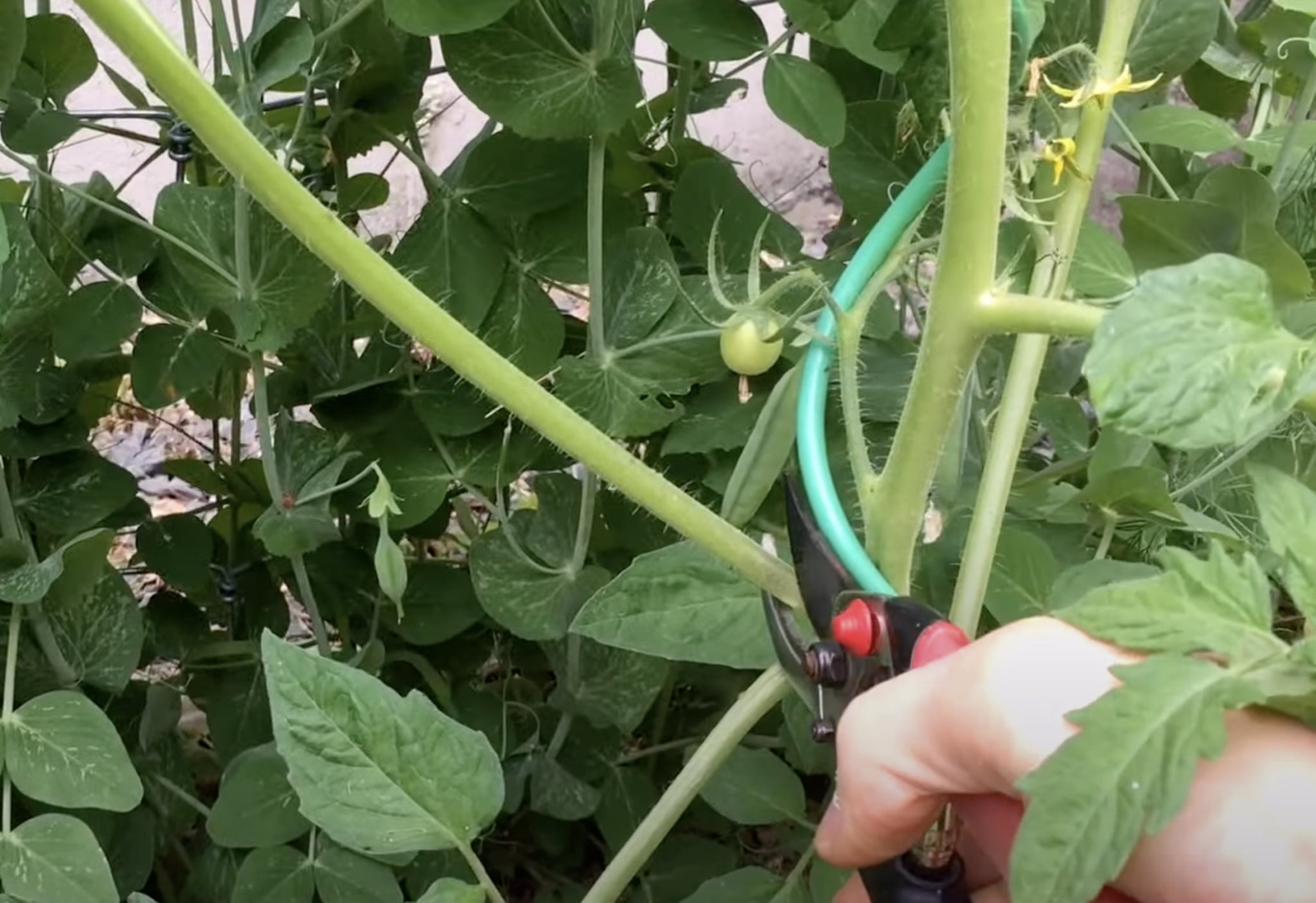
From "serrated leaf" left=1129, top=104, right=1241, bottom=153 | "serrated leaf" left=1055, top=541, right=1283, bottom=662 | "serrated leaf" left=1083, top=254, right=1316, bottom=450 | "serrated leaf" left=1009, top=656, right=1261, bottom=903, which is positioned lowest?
"serrated leaf" left=1009, top=656, right=1261, bottom=903

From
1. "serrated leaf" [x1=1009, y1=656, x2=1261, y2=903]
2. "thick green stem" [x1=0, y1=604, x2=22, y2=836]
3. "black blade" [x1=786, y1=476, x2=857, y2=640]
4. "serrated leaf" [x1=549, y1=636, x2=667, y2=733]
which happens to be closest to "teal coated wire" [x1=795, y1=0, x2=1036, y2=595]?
"black blade" [x1=786, y1=476, x2=857, y2=640]

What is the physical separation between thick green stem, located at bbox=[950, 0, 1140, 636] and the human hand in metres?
0.10

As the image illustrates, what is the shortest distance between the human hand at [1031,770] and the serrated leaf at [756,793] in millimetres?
229

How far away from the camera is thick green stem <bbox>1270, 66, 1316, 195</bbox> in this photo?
55 centimetres

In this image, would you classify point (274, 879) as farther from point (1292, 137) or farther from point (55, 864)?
point (1292, 137)

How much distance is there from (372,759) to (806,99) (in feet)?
1.07

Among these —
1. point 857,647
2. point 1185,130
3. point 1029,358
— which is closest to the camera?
point 857,647

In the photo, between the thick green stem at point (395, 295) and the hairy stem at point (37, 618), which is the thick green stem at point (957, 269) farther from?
the hairy stem at point (37, 618)

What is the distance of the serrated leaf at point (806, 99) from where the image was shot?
0.54 meters

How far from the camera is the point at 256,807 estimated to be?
58 cm

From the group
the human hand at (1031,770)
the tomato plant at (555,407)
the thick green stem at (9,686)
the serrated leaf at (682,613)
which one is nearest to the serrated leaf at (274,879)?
the tomato plant at (555,407)

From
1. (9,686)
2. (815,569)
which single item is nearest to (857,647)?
(815,569)

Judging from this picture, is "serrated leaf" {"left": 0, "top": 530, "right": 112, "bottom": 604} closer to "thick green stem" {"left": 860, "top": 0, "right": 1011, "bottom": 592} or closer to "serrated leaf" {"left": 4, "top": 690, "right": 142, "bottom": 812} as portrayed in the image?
"serrated leaf" {"left": 4, "top": 690, "right": 142, "bottom": 812}

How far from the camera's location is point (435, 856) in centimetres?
64
